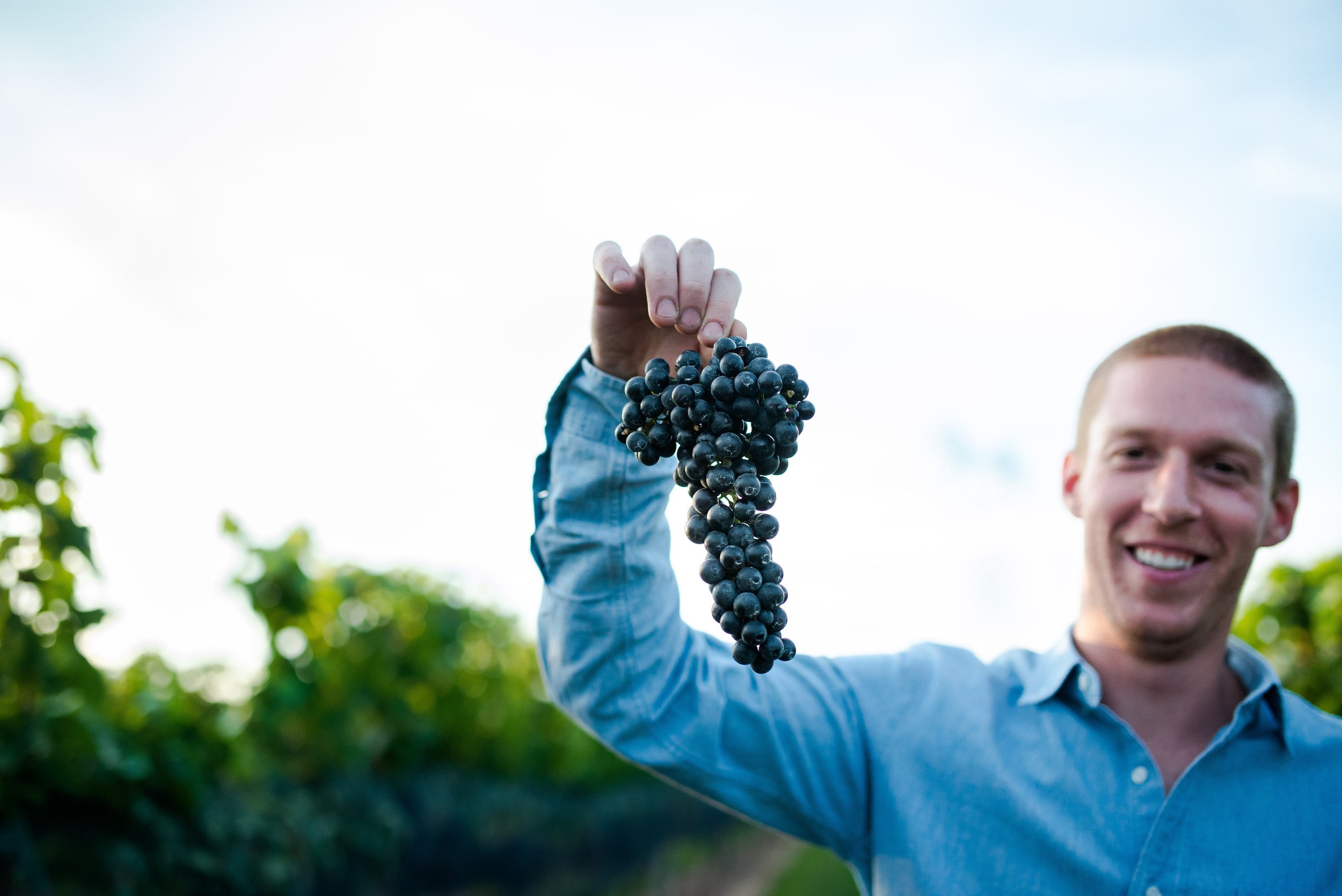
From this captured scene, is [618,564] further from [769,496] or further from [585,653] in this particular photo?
[769,496]

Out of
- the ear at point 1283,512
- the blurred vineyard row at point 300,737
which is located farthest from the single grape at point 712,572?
the blurred vineyard row at point 300,737

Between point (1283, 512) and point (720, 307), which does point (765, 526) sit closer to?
point (720, 307)

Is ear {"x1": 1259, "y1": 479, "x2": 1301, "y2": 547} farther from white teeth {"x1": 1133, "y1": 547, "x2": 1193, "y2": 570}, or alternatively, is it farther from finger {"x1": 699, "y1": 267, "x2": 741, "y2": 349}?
finger {"x1": 699, "y1": 267, "x2": 741, "y2": 349}

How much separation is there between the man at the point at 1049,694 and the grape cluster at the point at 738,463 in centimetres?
26

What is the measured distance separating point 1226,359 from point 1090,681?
82 centimetres

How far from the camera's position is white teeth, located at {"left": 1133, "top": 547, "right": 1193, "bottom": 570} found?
6.55 feet

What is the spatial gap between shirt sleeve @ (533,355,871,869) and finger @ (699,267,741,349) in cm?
33

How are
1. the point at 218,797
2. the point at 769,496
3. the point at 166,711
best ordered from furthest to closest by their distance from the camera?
the point at 218,797 < the point at 166,711 < the point at 769,496

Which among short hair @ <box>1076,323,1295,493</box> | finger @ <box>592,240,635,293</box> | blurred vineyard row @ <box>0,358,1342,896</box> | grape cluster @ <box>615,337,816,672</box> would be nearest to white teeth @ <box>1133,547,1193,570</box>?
short hair @ <box>1076,323,1295,493</box>

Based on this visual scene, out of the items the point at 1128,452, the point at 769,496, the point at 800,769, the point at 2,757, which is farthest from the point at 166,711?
the point at 1128,452

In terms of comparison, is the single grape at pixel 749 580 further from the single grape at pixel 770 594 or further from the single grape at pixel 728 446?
the single grape at pixel 728 446

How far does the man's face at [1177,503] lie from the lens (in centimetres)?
200

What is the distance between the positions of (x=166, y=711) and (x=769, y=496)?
126 inches

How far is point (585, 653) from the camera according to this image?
5.91ft
